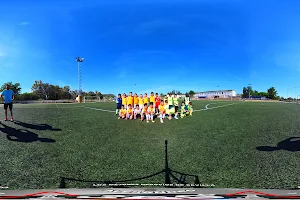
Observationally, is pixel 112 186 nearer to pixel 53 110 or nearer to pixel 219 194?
pixel 219 194

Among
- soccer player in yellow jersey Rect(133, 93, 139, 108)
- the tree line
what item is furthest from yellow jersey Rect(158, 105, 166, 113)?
the tree line

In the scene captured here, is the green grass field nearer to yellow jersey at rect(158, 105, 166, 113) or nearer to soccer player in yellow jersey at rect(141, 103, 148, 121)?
soccer player in yellow jersey at rect(141, 103, 148, 121)

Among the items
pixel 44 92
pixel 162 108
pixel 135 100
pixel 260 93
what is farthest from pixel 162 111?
pixel 260 93

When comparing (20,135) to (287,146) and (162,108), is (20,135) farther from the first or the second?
(287,146)

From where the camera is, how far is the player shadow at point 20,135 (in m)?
2.87

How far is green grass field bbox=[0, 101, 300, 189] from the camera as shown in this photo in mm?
2596

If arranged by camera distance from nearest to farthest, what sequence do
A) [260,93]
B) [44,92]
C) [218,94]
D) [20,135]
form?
[44,92] < [20,135] < [218,94] < [260,93]

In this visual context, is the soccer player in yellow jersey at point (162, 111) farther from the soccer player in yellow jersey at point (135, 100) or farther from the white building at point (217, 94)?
the white building at point (217, 94)

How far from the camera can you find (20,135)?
9.52 ft

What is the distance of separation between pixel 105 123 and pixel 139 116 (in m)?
0.77

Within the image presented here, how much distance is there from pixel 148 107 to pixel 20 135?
6.86ft

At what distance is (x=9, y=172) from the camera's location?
262cm

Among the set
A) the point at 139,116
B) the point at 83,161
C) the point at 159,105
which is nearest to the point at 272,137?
the point at 159,105

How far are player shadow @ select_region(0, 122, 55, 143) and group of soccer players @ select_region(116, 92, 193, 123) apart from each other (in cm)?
132
